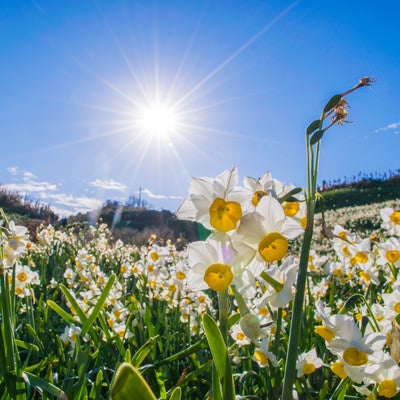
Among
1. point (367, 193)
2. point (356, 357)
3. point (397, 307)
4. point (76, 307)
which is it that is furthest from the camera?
point (367, 193)

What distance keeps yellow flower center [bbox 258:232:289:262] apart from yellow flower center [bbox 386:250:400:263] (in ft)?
5.74

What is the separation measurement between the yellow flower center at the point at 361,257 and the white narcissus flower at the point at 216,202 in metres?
2.13

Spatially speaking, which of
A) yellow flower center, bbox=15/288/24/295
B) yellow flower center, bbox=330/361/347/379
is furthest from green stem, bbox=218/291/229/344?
yellow flower center, bbox=15/288/24/295

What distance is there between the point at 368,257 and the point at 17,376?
2.32m

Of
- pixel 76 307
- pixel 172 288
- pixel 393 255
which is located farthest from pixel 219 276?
pixel 172 288

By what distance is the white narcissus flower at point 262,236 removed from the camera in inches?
30.7

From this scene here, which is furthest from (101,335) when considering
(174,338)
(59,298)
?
(59,298)

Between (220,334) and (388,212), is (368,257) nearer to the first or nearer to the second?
(388,212)

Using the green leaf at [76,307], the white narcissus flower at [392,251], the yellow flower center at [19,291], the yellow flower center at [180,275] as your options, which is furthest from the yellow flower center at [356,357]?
the yellow flower center at [19,291]

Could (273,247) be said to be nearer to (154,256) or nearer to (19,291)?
(19,291)

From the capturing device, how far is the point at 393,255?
7.45 ft

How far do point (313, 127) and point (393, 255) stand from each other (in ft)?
5.80

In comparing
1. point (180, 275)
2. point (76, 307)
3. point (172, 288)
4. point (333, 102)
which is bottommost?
point (76, 307)

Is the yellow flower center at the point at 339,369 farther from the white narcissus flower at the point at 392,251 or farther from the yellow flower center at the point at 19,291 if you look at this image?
the yellow flower center at the point at 19,291
